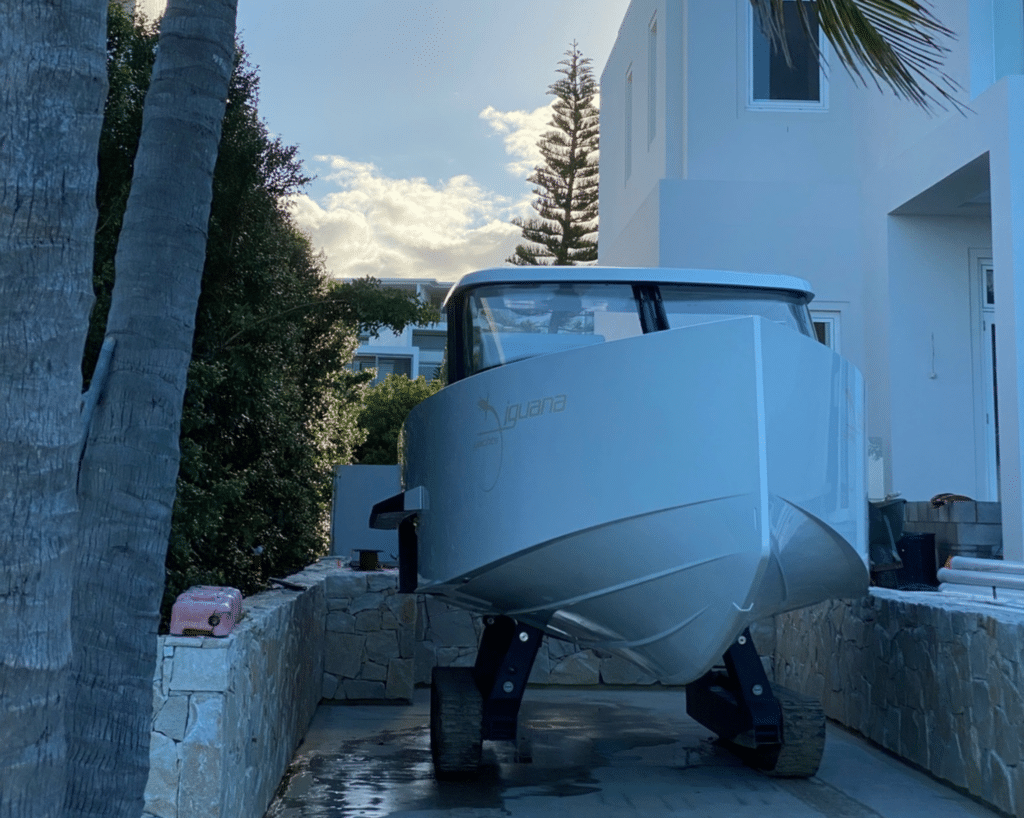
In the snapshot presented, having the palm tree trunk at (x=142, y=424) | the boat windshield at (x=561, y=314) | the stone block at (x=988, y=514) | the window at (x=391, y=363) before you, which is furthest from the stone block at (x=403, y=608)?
the window at (x=391, y=363)

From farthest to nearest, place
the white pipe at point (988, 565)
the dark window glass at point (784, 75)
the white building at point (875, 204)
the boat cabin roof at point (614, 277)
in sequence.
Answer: the dark window glass at point (784, 75), the white building at point (875, 204), the boat cabin roof at point (614, 277), the white pipe at point (988, 565)

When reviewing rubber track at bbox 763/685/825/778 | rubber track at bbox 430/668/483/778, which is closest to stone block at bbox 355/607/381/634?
rubber track at bbox 430/668/483/778

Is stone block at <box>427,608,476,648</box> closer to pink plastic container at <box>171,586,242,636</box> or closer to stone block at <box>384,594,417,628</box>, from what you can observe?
stone block at <box>384,594,417,628</box>

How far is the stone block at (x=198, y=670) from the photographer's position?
432 centimetres

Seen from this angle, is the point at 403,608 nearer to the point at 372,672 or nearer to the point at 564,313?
the point at 372,672

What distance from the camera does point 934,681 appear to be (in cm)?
634

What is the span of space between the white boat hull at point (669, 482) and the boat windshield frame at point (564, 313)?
0.38 m

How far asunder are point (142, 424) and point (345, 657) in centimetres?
659

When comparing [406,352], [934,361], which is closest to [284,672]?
[934,361]

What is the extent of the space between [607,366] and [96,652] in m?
2.96

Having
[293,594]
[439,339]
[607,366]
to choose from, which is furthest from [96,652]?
[439,339]

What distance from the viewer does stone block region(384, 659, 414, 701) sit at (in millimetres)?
9227

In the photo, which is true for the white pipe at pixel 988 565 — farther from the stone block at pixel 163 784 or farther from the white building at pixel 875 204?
→ the stone block at pixel 163 784

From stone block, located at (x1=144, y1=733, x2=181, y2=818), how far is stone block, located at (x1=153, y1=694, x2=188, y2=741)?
A: 0.04m
